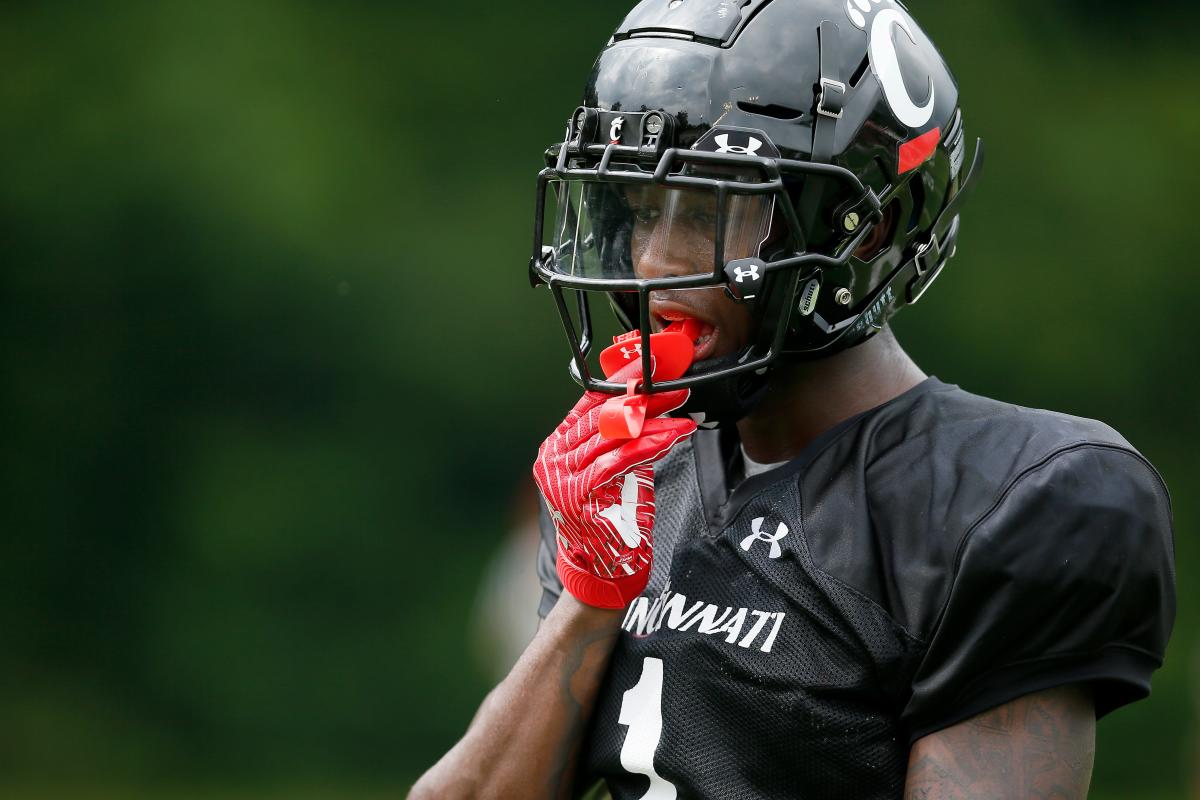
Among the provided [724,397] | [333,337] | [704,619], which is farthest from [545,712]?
[333,337]

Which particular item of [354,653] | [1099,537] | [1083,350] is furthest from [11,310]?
[1099,537]

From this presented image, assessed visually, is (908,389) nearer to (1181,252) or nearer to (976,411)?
(976,411)

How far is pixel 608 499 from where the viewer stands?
2.18 metres

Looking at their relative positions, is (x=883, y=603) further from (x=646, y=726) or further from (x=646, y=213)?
(x=646, y=213)

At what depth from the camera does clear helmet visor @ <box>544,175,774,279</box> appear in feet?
7.14

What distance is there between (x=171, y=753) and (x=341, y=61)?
131 inches

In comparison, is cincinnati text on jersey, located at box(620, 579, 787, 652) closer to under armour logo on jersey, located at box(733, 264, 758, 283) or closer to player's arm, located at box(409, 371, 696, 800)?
player's arm, located at box(409, 371, 696, 800)

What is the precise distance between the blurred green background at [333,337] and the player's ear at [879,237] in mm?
4285

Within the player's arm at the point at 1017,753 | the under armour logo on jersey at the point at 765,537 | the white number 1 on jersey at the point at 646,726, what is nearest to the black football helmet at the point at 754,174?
the under armour logo on jersey at the point at 765,537

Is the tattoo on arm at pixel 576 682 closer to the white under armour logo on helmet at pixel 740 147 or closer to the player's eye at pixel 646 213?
the player's eye at pixel 646 213

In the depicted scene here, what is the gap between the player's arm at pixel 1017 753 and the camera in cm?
190

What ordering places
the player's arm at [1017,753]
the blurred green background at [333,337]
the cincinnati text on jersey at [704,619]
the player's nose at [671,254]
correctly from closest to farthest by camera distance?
the player's arm at [1017,753] → the cincinnati text on jersey at [704,619] → the player's nose at [671,254] → the blurred green background at [333,337]

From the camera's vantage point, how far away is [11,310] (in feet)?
22.7

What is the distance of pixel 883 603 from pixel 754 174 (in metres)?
0.63
